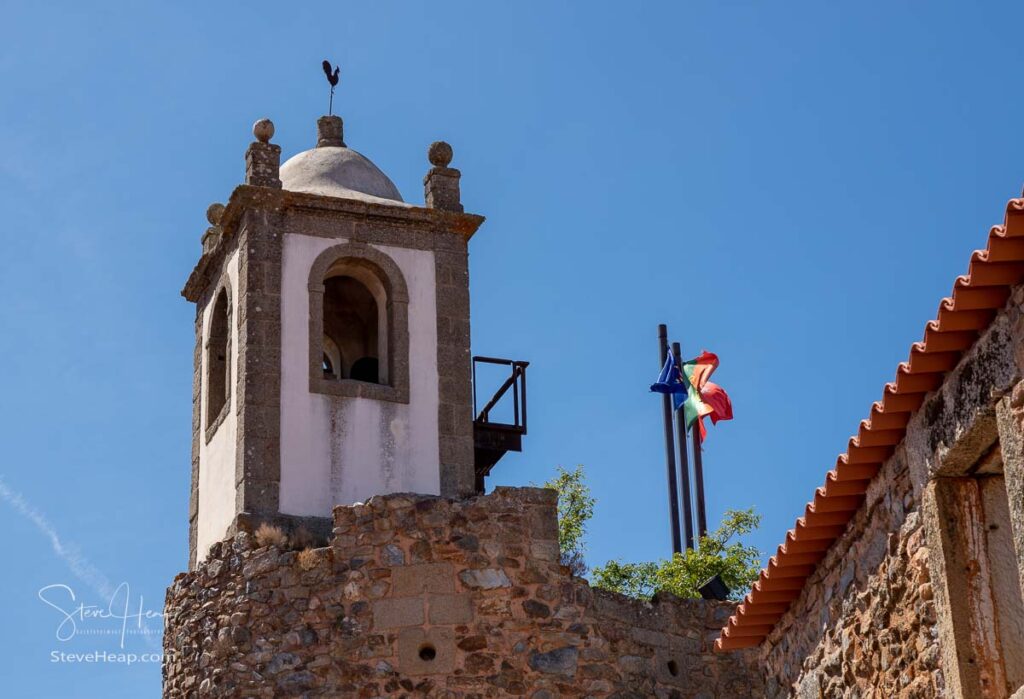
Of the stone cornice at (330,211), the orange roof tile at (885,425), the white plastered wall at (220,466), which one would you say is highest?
the stone cornice at (330,211)

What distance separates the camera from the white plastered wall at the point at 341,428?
15.9m

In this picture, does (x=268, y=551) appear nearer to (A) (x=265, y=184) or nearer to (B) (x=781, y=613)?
(A) (x=265, y=184)

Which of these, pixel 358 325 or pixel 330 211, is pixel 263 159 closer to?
pixel 330 211

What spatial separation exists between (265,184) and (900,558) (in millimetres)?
9878

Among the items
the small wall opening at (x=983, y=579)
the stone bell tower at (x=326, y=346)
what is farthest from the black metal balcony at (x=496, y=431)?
the small wall opening at (x=983, y=579)

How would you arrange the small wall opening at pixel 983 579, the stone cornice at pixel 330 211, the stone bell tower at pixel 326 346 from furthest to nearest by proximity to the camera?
the stone cornice at pixel 330 211
the stone bell tower at pixel 326 346
the small wall opening at pixel 983 579

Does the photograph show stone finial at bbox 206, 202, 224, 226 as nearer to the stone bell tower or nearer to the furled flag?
the stone bell tower

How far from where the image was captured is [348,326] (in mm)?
18188

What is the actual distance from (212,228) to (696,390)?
24.6ft

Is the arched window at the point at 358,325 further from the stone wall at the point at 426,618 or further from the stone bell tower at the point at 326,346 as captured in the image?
the stone wall at the point at 426,618

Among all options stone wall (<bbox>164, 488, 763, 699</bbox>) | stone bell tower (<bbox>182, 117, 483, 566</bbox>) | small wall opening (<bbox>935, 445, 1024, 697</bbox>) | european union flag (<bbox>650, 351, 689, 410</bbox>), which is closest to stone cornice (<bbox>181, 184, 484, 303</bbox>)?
stone bell tower (<bbox>182, 117, 483, 566</bbox>)

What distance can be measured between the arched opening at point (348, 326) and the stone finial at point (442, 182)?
1.16m

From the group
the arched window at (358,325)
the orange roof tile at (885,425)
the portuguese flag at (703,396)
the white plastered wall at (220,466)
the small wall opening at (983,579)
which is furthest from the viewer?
the portuguese flag at (703,396)

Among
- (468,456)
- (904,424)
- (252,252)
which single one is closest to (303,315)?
(252,252)
